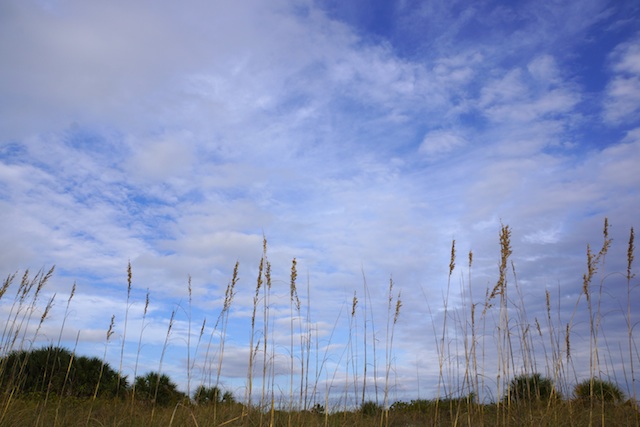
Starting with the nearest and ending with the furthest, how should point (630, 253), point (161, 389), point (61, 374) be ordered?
point (630, 253) < point (61, 374) < point (161, 389)

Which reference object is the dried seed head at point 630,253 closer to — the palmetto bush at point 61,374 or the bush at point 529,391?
the bush at point 529,391

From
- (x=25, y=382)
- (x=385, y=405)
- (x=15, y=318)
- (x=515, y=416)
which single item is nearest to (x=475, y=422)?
(x=515, y=416)

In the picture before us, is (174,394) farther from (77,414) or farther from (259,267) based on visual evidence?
(259,267)

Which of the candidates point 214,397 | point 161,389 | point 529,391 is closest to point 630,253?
point 529,391

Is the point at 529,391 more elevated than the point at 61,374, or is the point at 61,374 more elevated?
the point at 61,374

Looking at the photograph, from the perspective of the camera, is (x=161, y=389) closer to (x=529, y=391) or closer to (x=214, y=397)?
(x=214, y=397)

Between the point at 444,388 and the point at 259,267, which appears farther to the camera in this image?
the point at 444,388

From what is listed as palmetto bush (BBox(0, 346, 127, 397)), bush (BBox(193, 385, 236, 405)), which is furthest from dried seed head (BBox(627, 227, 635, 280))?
palmetto bush (BBox(0, 346, 127, 397))

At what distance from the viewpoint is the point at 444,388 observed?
5.36 metres

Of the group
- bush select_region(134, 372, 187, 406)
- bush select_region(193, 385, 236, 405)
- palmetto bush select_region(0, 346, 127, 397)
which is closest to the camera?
bush select_region(193, 385, 236, 405)

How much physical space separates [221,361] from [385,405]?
6.04 feet

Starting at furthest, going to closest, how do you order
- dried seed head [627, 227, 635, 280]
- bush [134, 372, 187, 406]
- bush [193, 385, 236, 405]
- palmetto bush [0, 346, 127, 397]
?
bush [134, 372, 187, 406]
palmetto bush [0, 346, 127, 397]
bush [193, 385, 236, 405]
dried seed head [627, 227, 635, 280]

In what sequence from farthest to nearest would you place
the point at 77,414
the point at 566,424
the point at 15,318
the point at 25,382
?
the point at 25,382
the point at 77,414
the point at 15,318
the point at 566,424

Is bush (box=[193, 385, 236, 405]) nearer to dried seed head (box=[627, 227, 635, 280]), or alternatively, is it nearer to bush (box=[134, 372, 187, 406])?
bush (box=[134, 372, 187, 406])
